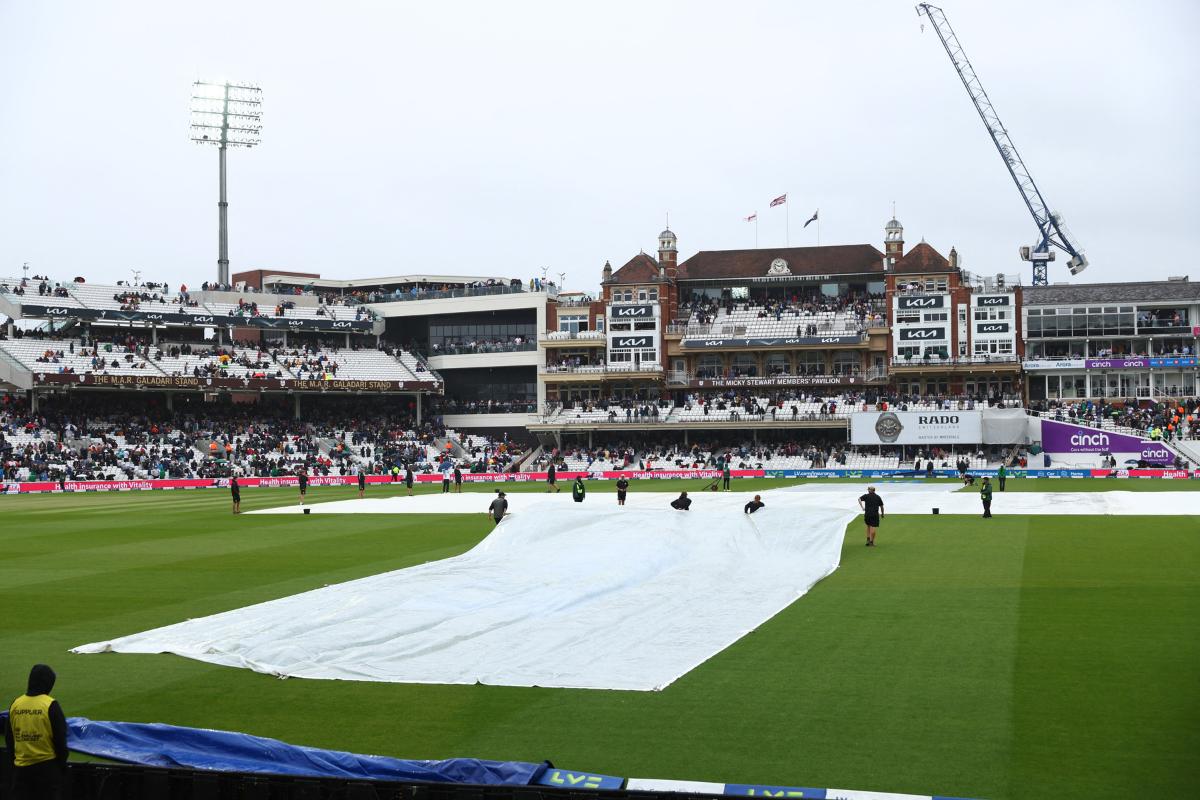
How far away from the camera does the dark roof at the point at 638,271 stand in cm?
8793

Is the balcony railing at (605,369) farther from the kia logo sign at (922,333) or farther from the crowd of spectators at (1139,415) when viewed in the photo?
the crowd of spectators at (1139,415)

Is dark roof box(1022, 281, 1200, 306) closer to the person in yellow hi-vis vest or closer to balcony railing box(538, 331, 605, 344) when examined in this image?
balcony railing box(538, 331, 605, 344)

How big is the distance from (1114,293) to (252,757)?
8082 centimetres

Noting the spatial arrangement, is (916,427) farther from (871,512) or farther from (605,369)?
(871,512)

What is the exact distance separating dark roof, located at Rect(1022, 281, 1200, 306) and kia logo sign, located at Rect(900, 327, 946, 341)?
21.8 ft

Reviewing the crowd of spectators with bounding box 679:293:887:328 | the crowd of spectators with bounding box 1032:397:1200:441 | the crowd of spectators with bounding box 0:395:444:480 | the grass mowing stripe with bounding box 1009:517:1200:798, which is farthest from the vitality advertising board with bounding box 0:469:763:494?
the grass mowing stripe with bounding box 1009:517:1200:798

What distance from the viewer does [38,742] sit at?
849 centimetres

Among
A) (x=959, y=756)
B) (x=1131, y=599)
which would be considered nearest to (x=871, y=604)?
(x=1131, y=599)

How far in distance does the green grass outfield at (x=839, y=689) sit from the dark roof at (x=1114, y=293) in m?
59.3

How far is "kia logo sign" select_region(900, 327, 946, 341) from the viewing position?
8006 centimetres

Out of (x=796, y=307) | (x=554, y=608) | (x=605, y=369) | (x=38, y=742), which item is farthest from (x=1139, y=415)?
(x=38, y=742)

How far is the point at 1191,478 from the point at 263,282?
75.6 meters

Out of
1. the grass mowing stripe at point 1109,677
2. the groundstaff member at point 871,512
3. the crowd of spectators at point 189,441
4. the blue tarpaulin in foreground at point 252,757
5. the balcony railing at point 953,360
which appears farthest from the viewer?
the balcony railing at point 953,360

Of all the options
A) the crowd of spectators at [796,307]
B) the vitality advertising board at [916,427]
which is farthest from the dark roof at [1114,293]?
the vitality advertising board at [916,427]
